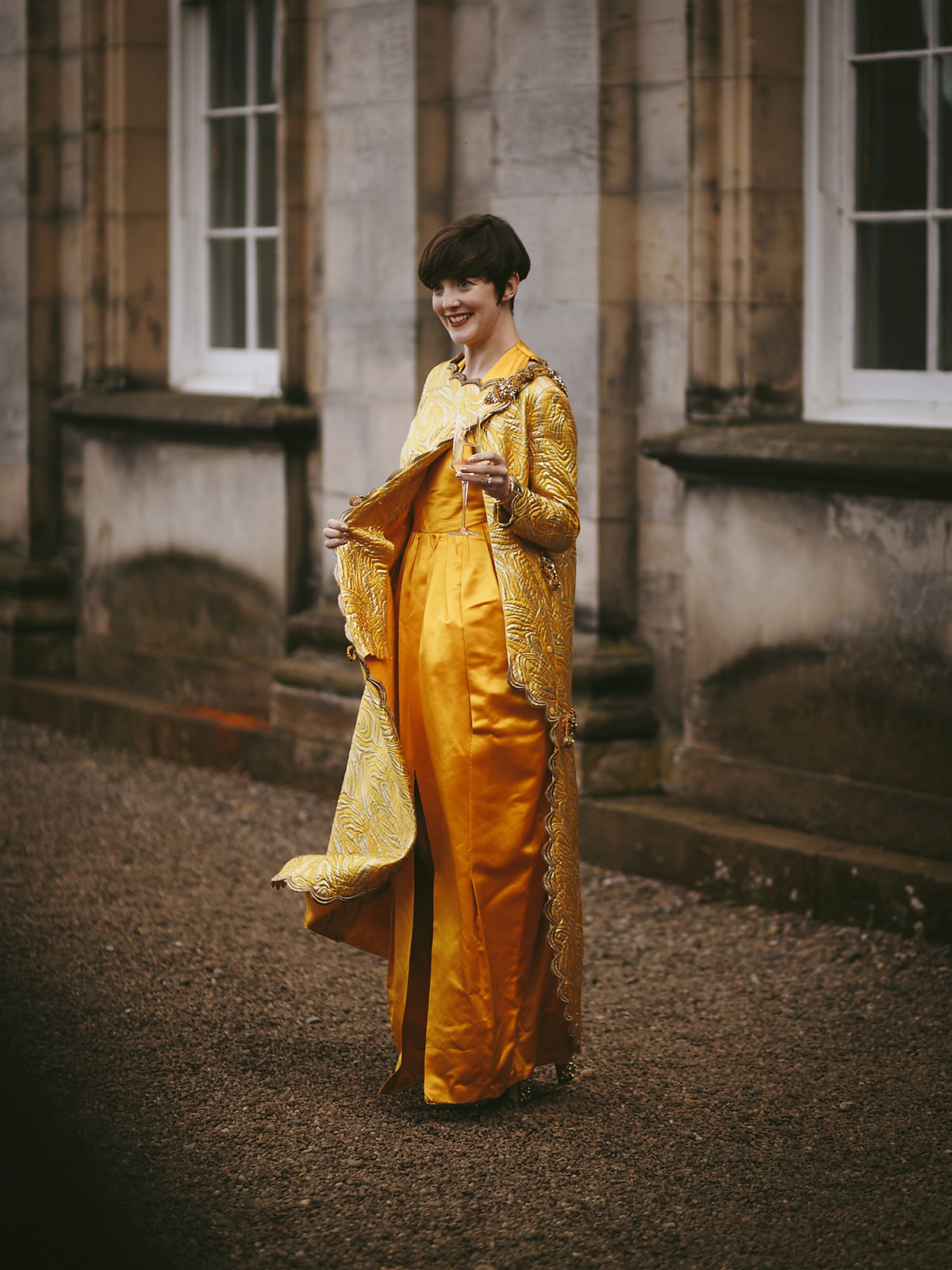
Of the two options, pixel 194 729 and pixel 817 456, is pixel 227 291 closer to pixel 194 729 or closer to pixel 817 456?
pixel 194 729

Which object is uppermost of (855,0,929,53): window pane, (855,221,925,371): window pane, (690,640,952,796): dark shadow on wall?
(855,0,929,53): window pane

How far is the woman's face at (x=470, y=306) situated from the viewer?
14.0ft

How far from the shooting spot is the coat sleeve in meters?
4.22

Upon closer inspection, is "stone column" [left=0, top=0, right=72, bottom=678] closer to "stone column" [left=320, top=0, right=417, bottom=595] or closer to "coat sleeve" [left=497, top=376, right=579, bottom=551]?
"stone column" [left=320, top=0, right=417, bottom=595]

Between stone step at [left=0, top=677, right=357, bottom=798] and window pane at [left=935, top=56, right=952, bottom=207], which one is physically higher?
window pane at [left=935, top=56, right=952, bottom=207]

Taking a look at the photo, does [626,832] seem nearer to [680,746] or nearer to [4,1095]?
[680,746]

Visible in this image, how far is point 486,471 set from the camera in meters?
3.96

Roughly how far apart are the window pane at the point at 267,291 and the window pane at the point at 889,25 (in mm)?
3522

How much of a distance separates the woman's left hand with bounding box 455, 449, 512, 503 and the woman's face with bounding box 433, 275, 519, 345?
412 mm

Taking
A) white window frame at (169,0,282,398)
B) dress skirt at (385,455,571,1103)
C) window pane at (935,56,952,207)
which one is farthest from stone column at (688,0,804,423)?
white window frame at (169,0,282,398)

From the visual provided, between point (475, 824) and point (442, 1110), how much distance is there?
2.38 ft

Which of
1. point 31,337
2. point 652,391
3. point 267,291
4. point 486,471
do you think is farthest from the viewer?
point 31,337

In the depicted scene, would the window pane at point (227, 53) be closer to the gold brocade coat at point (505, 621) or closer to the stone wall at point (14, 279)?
the stone wall at point (14, 279)

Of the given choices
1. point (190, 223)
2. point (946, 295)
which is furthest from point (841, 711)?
point (190, 223)
